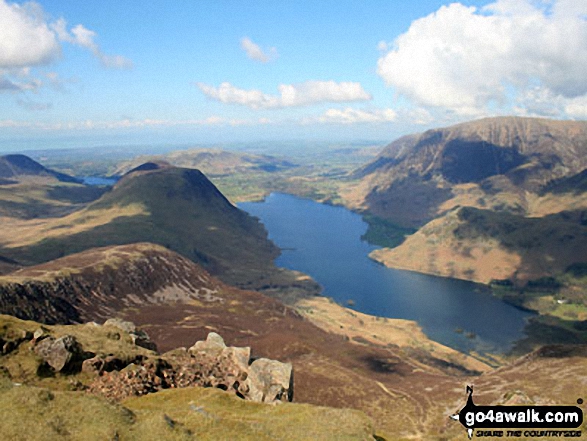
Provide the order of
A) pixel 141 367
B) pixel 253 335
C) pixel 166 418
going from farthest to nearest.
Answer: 1. pixel 253 335
2. pixel 141 367
3. pixel 166 418

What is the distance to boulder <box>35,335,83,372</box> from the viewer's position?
184 ft

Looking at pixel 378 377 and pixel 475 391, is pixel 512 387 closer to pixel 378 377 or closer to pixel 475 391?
pixel 475 391

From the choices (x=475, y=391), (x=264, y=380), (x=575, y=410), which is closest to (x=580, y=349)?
(x=475, y=391)

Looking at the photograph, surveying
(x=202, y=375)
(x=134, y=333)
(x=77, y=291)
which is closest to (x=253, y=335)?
(x=77, y=291)

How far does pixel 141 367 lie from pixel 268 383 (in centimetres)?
1852

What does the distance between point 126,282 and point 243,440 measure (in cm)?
16497

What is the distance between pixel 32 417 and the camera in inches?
1496

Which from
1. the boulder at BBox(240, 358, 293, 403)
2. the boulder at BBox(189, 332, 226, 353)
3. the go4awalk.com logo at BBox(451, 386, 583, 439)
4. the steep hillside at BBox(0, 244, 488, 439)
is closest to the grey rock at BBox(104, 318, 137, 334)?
the steep hillside at BBox(0, 244, 488, 439)

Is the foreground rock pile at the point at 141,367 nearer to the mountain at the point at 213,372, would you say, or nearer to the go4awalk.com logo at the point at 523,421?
the mountain at the point at 213,372

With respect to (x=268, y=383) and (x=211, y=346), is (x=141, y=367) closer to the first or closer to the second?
(x=211, y=346)

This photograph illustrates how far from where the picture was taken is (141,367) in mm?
59094

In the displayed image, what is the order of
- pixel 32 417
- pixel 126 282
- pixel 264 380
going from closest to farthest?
pixel 32 417 < pixel 264 380 < pixel 126 282

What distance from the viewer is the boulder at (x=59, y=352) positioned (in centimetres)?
5622

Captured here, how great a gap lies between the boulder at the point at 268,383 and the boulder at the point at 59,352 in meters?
24.1
